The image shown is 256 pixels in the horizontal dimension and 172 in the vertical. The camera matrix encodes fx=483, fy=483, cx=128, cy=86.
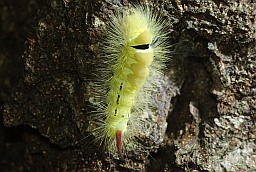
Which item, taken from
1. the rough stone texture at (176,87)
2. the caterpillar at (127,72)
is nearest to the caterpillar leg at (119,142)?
the caterpillar at (127,72)

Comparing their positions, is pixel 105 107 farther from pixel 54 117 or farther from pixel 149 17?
pixel 149 17

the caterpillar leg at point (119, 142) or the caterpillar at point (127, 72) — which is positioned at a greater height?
the caterpillar at point (127, 72)

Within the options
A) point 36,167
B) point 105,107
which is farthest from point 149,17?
point 36,167

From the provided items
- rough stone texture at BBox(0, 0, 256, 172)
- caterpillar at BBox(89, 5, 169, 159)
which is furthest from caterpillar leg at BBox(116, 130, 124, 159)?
rough stone texture at BBox(0, 0, 256, 172)

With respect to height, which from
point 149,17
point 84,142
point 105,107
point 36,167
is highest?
point 149,17

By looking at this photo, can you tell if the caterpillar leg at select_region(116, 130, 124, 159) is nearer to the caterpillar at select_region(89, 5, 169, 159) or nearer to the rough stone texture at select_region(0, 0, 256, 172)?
the caterpillar at select_region(89, 5, 169, 159)

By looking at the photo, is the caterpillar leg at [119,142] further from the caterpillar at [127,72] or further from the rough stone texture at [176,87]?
the rough stone texture at [176,87]
